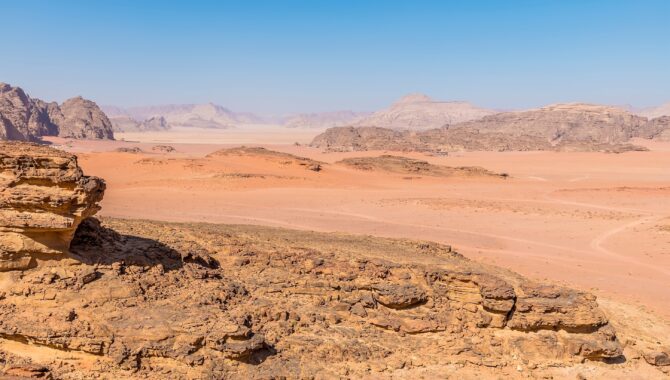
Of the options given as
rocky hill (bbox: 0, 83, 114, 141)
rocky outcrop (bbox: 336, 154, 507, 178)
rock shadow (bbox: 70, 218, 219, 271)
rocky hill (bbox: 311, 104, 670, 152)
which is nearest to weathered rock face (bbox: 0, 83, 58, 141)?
rocky hill (bbox: 0, 83, 114, 141)

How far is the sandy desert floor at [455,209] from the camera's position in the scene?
1745 cm

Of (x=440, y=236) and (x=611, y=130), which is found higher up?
(x=611, y=130)

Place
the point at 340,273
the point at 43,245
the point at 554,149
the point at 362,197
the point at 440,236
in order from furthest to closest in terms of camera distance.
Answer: the point at 554,149 → the point at 362,197 → the point at 440,236 → the point at 340,273 → the point at 43,245

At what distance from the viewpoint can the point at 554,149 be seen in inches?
3095

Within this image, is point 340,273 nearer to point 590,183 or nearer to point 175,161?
point 175,161

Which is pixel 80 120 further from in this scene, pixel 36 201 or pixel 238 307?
pixel 238 307

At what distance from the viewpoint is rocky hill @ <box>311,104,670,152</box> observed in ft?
253

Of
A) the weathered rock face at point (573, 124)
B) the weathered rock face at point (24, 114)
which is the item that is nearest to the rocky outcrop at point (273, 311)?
the weathered rock face at point (24, 114)

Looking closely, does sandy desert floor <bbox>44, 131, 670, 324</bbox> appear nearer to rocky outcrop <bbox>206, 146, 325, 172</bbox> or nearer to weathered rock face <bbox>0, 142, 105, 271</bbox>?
rocky outcrop <bbox>206, 146, 325, 172</bbox>

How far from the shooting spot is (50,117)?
296 ft

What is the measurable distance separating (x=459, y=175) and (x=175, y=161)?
23.5m

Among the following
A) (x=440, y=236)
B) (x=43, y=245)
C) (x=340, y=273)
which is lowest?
(x=440, y=236)

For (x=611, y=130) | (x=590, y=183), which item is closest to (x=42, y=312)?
(x=590, y=183)

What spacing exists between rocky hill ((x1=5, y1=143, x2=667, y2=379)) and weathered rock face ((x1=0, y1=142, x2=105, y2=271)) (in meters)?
0.02
